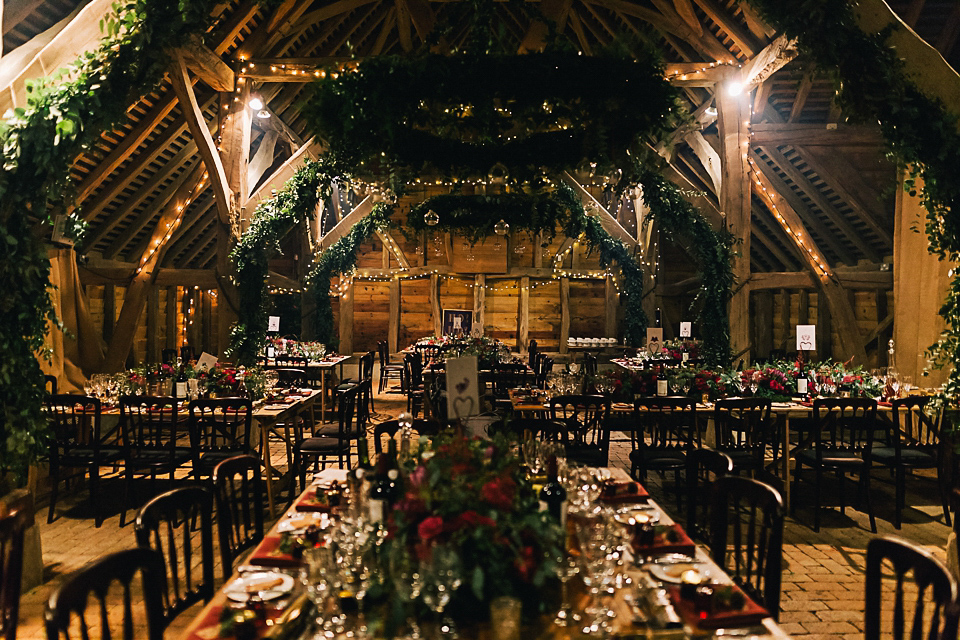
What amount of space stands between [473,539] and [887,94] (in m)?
3.81

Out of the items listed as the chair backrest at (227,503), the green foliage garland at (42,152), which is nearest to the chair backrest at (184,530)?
the chair backrest at (227,503)

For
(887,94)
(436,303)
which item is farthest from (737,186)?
(436,303)

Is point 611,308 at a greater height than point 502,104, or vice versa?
point 502,104

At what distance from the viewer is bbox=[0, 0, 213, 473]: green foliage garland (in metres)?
3.67

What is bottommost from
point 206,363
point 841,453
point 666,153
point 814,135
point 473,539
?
point 841,453

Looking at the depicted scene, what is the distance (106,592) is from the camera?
6.34 ft

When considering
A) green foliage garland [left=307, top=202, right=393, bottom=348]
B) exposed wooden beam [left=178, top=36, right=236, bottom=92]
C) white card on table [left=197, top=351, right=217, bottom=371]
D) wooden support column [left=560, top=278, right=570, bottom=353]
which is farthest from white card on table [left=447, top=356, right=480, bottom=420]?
wooden support column [left=560, top=278, right=570, bottom=353]

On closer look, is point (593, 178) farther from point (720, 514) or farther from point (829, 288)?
point (829, 288)

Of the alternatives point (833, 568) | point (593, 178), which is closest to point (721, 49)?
point (593, 178)

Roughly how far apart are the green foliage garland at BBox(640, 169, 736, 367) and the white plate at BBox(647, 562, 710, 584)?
632 centimetres

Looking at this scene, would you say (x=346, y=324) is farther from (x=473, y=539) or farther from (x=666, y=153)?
(x=473, y=539)

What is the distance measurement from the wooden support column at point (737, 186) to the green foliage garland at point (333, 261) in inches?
244

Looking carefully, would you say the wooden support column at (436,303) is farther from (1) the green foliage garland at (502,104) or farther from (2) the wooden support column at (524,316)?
(1) the green foliage garland at (502,104)

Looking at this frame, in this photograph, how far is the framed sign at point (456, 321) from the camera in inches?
609
